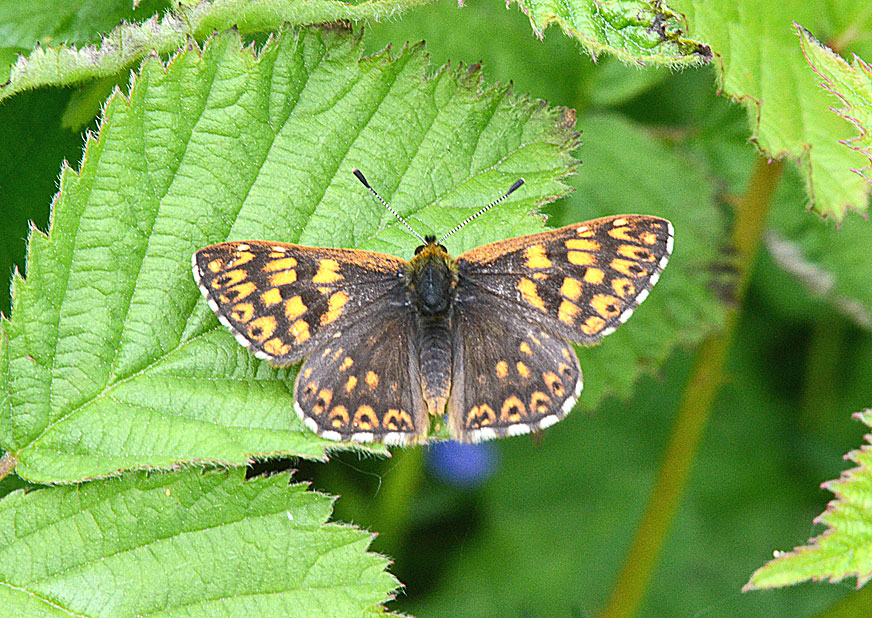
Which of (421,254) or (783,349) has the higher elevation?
(421,254)

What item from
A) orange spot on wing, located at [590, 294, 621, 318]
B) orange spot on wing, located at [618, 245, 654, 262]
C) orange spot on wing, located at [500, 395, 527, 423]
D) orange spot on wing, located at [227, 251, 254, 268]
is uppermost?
orange spot on wing, located at [227, 251, 254, 268]

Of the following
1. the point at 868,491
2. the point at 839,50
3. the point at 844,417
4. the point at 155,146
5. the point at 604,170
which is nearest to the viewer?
the point at 868,491

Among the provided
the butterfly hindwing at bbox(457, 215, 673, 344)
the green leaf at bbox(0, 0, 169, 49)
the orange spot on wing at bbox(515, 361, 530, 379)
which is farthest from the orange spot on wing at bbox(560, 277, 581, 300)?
the green leaf at bbox(0, 0, 169, 49)

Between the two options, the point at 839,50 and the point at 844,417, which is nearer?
the point at 839,50

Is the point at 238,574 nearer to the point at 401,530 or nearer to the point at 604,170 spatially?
the point at 401,530

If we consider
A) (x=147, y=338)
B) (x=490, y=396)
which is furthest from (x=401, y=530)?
(x=147, y=338)

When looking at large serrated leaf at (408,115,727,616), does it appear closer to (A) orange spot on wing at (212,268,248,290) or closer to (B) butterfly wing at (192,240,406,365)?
(B) butterfly wing at (192,240,406,365)

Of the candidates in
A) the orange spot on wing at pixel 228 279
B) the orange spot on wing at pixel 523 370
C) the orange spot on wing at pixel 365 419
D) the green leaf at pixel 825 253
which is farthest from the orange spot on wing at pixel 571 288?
the green leaf at pixel 825 253

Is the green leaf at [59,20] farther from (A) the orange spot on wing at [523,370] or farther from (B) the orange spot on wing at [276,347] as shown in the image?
(A) the orange spot on wing at [523,370]
